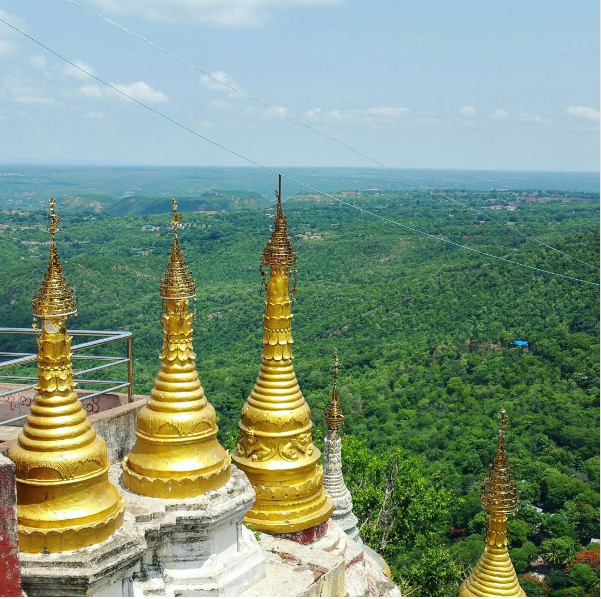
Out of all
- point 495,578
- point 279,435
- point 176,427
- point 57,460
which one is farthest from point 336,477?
point 57,460

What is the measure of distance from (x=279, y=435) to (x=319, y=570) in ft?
9.37

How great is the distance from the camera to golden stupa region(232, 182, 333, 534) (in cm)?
1606

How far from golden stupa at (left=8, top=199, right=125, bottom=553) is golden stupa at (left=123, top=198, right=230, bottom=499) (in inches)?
67.0

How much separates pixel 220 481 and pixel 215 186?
137884mm

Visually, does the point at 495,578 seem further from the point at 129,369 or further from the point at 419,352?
the point at 419,352

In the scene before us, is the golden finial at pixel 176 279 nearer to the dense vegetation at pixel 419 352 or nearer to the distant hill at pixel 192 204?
the dense vegetation at pixel 419 352

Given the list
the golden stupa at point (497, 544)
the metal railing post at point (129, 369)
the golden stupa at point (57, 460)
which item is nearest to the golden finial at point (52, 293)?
the golden stupa at point (57, 460)

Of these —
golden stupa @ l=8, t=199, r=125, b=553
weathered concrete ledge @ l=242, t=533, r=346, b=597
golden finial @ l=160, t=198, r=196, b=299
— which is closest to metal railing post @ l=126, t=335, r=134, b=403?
golden finial @ l=160, t=198, r=196, b=299

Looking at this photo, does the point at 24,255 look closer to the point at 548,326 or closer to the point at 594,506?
the point at 548,326

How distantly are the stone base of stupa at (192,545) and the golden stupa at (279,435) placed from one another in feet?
8.36

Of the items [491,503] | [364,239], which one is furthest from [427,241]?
[491,503]

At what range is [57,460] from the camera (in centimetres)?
1095

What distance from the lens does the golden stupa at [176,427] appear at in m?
13.2

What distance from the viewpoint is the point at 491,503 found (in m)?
17.2
